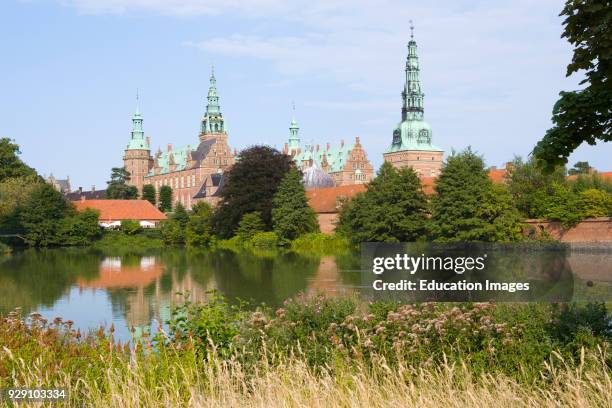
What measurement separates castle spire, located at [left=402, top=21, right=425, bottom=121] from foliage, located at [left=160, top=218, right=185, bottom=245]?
45.2 metres

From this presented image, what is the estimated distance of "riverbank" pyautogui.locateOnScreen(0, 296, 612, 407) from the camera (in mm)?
4715

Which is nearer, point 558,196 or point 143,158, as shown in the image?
point 558,196

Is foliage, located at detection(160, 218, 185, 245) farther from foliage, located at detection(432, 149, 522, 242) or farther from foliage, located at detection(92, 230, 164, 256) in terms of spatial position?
foliage, located at detection(432, 149, 522, 242)

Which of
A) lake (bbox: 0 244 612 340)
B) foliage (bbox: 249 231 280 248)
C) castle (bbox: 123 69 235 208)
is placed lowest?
lake (bbox: 0 244 612 340)

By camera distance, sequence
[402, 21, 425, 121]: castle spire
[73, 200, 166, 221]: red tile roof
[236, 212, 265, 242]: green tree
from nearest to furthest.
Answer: [236, 212, 265, 242]: green tree → [73, 200, 166, 221]: red tile roof → [402, 21, 425, 121]: castle spire

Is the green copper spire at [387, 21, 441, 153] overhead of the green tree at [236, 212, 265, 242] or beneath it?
overhead

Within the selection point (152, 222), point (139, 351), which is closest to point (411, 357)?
point (139, 351)

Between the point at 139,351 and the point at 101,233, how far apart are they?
54551mm

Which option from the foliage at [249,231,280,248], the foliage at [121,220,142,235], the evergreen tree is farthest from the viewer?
the foliage at [121,220,142,235]

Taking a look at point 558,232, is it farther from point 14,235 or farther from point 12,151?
point 12,151

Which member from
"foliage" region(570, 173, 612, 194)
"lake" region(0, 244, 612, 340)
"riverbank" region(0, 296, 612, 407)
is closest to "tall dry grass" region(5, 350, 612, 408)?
"riverbank" region(0, 296, 612, 407)

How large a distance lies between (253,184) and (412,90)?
4880 cm

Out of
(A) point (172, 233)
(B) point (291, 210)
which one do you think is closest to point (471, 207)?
(B) point (291, 210)

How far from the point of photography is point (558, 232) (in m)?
37.6
